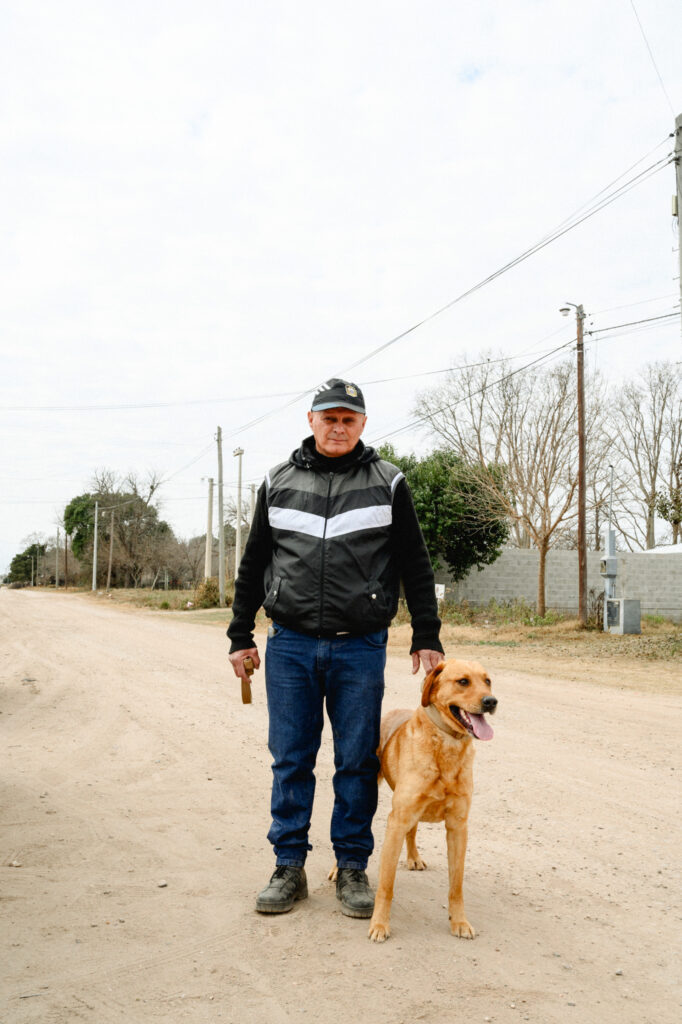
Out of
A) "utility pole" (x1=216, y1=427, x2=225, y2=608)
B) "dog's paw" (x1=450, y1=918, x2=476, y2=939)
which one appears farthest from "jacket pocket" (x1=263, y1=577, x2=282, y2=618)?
"utility pole" (x1=216, y1=427, x2=225, y2=608)

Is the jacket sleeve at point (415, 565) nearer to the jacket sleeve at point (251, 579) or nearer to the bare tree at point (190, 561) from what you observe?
the jacket sleeve at point (251, 579)

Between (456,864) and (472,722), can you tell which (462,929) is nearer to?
(456,864)

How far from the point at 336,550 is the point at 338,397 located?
2.21ft

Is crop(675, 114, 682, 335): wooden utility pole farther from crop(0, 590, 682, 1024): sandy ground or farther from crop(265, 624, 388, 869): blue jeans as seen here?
crop(265, 624, 388, 869): blue jeans

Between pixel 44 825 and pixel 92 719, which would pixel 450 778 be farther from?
pixel 92 719

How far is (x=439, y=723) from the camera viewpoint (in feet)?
10.6

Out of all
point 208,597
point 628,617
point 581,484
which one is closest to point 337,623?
point 628,617

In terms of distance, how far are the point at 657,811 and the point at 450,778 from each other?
8.08ft

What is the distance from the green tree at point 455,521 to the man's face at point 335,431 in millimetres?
20967

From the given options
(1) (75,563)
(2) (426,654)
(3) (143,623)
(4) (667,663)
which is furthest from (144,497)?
(2) (426,654)

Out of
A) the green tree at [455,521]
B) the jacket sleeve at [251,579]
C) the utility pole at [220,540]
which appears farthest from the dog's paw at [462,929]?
the utility pole at [220,540]

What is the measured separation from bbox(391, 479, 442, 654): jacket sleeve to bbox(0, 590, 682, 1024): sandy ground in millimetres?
1179

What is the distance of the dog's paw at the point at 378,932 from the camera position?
10.3ft

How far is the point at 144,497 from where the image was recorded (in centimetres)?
6297
